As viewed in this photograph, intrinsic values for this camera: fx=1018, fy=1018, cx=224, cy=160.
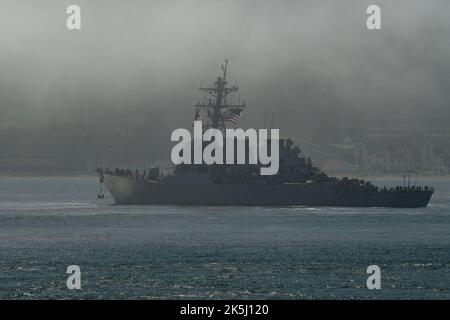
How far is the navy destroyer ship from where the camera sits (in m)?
97.1

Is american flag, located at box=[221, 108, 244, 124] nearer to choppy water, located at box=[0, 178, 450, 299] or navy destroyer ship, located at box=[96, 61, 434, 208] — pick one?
navy destroyer ship, located at box=[96, 61, 434, 208]

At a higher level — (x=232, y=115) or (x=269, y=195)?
(x=232, y=115)

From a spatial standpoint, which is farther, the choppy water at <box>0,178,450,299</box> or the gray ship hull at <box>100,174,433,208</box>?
the gray ship hull at <box>100,174,433,208</box>

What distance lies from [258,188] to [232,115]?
25.1ft

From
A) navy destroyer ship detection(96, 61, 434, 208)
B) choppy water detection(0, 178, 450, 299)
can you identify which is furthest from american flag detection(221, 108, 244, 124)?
choppy water detection(0, 178, 450, 299)

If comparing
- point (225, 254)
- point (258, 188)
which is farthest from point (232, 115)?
point (225, 254)

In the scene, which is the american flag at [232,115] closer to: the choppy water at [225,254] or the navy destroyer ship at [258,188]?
the navy destroyer ship at [258,188]

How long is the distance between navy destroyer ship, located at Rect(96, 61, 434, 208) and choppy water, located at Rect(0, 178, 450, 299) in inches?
348

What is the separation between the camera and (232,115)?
9888 centimetres

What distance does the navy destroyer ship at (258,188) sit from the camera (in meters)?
97.1

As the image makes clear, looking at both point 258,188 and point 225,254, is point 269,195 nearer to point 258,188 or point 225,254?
point 258,188

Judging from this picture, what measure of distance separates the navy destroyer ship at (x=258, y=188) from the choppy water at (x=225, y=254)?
884 centimetres

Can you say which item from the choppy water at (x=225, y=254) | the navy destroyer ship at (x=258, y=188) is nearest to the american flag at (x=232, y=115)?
the navy destroyer ship at (x=258, y=188)

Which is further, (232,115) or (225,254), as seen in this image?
(232,115)
